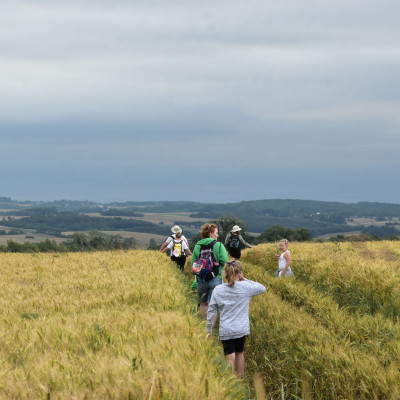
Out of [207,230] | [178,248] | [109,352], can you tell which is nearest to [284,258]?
[178,248]

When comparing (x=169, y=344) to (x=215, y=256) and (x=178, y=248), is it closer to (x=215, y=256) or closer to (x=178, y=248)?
(x=215, y=256)

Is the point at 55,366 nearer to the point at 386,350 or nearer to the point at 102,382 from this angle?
the point at 102,382

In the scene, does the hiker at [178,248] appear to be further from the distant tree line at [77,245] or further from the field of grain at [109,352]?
the distant tree line at [77,245]

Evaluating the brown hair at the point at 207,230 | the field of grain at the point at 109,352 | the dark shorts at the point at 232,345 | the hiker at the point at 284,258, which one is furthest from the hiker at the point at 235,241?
the dark shorts at the point at 232,345

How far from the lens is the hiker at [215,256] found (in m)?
10.9

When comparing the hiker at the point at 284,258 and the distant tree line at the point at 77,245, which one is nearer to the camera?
the hiker at the point at 284,258

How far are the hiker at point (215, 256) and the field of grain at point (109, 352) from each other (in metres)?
1.50

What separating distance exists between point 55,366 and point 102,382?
2.21 feet

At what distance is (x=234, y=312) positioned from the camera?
8.05 m

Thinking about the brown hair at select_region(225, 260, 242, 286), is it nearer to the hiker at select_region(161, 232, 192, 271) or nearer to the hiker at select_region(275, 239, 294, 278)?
the hiker at select_region(275, 239, 294, 278)

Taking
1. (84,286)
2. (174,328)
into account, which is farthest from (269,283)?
(174,328)

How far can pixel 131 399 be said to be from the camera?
408 centimetres

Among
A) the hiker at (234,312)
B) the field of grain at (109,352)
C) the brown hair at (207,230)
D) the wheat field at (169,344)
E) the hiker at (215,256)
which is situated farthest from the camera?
the brown hair at (207,230)

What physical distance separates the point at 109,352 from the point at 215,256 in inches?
227
